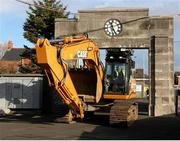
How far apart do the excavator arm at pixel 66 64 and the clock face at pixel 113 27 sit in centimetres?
729

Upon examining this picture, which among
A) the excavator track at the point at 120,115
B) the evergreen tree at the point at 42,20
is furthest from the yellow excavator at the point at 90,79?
the evergreen tree at the point at 42,20

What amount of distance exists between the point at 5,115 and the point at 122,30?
8.80 meters

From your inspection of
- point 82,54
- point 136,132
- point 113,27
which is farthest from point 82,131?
point 113,27

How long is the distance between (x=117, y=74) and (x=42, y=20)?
19.9m

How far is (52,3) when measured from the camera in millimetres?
47031

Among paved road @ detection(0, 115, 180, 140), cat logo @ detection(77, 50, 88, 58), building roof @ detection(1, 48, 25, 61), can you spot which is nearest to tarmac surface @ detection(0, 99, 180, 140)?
paved road @ detection(0, 115, 180, 140)

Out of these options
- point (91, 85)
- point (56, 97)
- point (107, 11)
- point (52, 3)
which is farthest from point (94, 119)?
point (52, 3)

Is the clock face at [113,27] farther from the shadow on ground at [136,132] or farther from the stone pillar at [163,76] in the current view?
the shadow on ground at [136,132]

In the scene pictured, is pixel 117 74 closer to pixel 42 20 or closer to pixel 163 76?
pixel 163 76

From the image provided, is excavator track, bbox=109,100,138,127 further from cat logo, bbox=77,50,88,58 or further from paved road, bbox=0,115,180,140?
cat logo, bbox=77,50,88,58

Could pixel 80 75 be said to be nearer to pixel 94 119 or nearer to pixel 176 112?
pixel 94 119

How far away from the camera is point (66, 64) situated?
23656 millimetres

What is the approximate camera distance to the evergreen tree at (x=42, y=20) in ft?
147

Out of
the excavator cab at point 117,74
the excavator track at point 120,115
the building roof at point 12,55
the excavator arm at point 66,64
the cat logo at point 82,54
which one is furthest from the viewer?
the building roof at point 12,55
